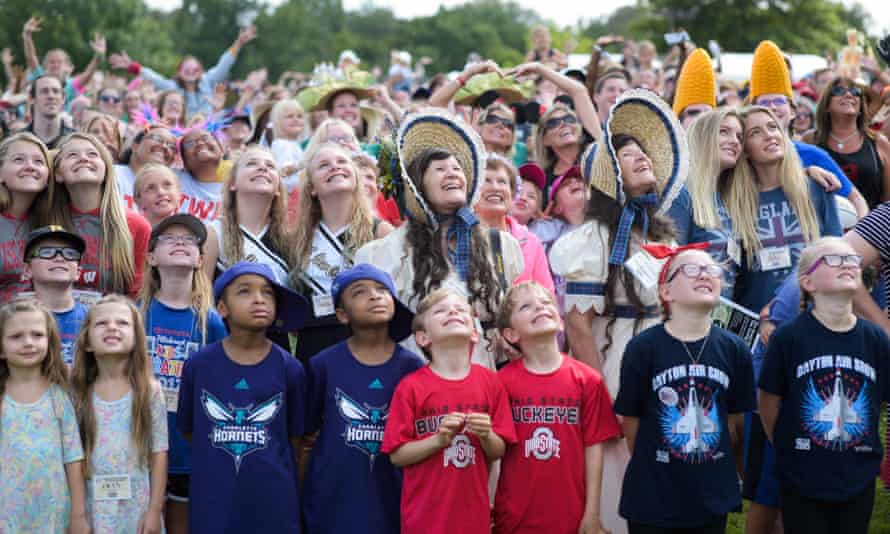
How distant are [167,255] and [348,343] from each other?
0.98 m

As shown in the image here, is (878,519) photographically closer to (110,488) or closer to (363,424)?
(363,424)

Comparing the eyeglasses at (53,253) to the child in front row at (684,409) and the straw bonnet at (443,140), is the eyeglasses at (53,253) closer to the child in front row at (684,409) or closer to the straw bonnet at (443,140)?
the straw bonnet at (443,140)

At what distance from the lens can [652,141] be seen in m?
5.20

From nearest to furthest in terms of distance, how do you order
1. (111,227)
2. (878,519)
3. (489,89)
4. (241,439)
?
(241,439) < (111,227) < (878,519) < (489,89)

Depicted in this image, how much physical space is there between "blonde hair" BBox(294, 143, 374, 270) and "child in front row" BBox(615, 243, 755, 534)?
1.72 metres

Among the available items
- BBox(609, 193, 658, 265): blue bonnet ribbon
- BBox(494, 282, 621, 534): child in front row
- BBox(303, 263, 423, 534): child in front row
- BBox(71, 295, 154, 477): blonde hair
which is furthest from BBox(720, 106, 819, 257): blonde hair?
BBox(71, 295, 154, 477): blonde hair

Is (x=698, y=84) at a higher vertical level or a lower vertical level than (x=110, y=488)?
→ higher

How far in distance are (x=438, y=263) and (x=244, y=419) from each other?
3.75ft

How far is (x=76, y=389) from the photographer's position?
4477mm

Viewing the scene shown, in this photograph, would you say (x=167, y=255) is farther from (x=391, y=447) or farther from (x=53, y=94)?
(x=53, y=94)

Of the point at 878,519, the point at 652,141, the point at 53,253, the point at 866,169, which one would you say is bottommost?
the point at 878,519

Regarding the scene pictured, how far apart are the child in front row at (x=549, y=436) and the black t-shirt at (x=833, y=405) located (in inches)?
29.0

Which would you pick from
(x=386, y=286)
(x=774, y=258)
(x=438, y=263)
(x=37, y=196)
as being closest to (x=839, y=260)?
(x=774, y=258)

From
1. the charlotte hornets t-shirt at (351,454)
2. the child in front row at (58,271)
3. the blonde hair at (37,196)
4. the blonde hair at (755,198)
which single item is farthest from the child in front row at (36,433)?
the blonde hair at (755,198)
